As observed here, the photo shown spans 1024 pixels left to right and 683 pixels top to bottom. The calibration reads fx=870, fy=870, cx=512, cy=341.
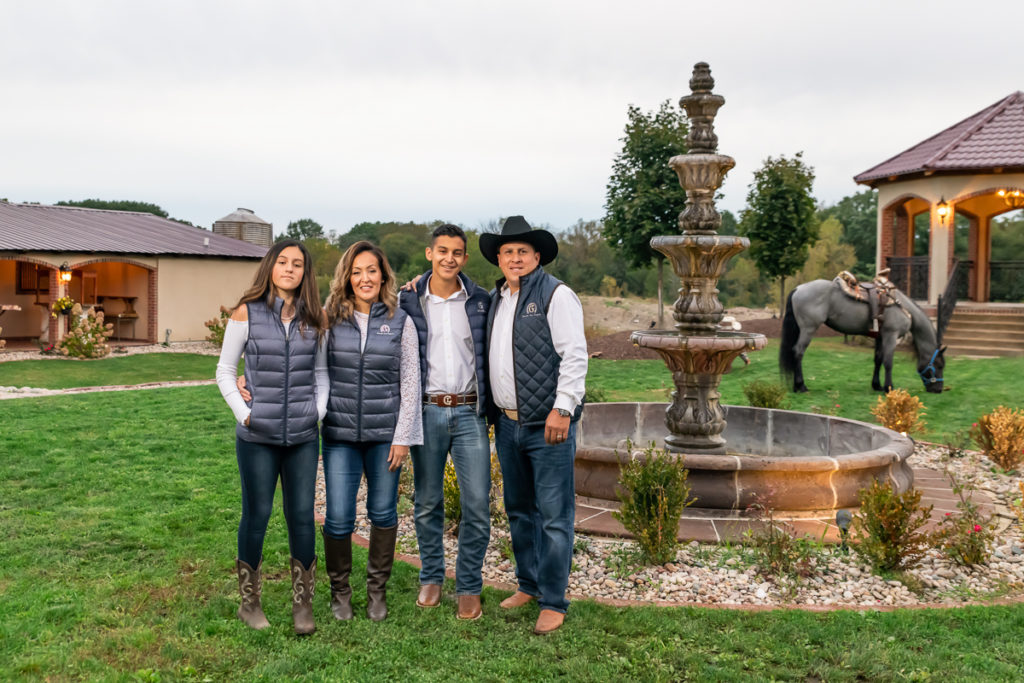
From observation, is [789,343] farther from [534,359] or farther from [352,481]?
[352,481]

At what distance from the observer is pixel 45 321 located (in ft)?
75.2

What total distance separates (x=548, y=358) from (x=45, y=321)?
2225 centimetres

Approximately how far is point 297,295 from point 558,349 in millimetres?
1370

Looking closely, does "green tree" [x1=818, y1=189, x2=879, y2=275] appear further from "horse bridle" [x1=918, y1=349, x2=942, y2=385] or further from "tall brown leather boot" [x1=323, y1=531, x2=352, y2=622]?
"tall brown leather boot" [x1=323, y1=531, x2=352, y2=622]

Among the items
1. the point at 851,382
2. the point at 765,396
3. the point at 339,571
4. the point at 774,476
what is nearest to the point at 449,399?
the point at 339,571

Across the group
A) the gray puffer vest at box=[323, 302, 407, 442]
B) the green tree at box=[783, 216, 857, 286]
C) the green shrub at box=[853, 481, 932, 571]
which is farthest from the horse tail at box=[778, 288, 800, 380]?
the green tree at box=[783, 216, 857, 286]

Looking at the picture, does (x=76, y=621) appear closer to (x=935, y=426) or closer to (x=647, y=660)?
(x=647, y=660)

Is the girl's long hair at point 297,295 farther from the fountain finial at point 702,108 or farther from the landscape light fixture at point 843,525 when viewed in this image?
the fountain finial at point 702,108

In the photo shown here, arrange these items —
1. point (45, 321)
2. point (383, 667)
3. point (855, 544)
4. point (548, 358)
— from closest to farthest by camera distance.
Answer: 1. point (383, 667)
2. point (548, 358)
3. point (855, 544)
4. point (45, 321)

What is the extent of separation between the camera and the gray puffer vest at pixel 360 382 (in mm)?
4469

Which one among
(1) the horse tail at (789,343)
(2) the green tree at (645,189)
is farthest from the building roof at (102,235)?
(1) the horse tail at (789,343)

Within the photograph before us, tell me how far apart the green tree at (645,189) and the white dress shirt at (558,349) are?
1837 cm

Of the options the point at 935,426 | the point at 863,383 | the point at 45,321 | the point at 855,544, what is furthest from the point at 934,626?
the point at 45,321

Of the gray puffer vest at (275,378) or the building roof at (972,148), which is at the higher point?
the building roof at (972,148)
